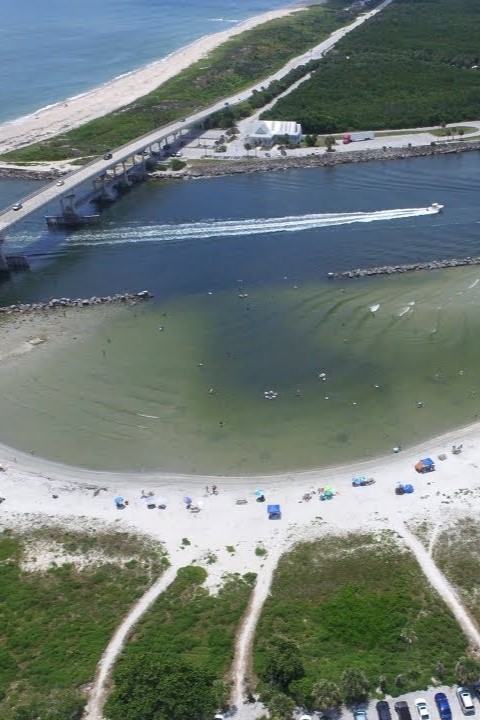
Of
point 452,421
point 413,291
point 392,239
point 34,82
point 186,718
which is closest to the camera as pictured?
point 186,718

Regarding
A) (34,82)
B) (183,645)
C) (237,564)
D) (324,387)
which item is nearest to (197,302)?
(324,387)

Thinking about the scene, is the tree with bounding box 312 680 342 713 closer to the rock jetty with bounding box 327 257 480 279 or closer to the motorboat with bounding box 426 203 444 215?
the rock jetty with bounding box 327 257 480 279

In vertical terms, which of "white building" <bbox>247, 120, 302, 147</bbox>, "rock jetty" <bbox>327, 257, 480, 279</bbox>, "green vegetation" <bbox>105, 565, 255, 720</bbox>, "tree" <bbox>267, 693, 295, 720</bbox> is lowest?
"tree" <bbox>267, 693, 295, 720</bbox>

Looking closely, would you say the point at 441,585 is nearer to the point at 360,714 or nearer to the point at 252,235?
the point at 360,714

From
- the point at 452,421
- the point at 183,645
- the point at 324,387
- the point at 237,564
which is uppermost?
the point at 324,387

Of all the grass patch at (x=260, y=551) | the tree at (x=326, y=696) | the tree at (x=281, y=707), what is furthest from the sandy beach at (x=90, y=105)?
the tree at (x=326, y=696)

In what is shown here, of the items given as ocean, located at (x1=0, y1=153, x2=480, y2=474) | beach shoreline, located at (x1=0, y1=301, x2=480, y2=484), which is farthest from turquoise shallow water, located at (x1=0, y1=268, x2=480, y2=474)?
beach shoreline, located at (x1=0, y1=301, x2=480, y2=484)

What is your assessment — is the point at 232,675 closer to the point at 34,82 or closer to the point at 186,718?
the point at 186,718
